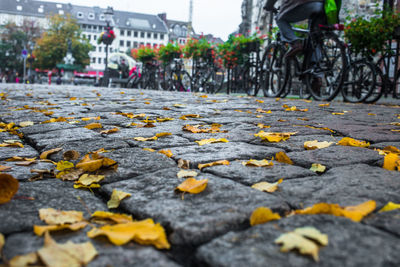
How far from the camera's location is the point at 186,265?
3.43 feet

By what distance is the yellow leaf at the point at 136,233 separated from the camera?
1092mm

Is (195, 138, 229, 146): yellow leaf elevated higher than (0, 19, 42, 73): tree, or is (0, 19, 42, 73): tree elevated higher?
(0, 19, 42, 73): tree

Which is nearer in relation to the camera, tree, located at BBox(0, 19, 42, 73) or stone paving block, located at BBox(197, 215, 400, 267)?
stone paving block, located at BBox(197, 215, 400, 267)

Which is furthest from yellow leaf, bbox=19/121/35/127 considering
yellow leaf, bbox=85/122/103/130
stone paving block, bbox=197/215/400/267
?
stone paving block, bbox=197/215/400/267

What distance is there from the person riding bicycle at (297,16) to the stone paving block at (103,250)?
6.52 m

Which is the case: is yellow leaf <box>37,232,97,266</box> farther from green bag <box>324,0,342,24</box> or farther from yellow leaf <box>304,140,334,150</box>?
green bag <box>324,0,342,24</box>

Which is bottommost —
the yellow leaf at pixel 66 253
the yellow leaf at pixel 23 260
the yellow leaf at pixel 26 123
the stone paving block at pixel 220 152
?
the yellow leaf at pixel 23 260

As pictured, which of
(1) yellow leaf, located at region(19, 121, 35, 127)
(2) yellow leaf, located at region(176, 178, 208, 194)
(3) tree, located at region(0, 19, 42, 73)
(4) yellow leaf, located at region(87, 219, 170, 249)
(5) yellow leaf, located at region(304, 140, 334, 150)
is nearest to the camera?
(4) yellow leaf, located at region(87, 219, 170, 249)

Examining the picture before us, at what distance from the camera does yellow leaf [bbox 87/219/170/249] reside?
1.09m

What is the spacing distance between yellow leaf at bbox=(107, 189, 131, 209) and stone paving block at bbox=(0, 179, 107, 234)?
0.03 metres

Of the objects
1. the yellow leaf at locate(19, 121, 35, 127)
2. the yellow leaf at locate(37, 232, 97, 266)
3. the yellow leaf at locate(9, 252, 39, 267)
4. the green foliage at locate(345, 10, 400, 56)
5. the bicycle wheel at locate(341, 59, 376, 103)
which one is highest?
the green foliage at locate(345, 10, 400, 56)

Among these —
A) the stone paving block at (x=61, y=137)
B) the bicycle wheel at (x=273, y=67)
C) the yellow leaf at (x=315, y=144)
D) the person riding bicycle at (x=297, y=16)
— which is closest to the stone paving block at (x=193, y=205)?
the yellow leaf at (x=315, y=144)

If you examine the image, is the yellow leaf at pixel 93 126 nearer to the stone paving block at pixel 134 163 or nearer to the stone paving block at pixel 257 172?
the stone paving block at pixel 134 163

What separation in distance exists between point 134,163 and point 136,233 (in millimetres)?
921
